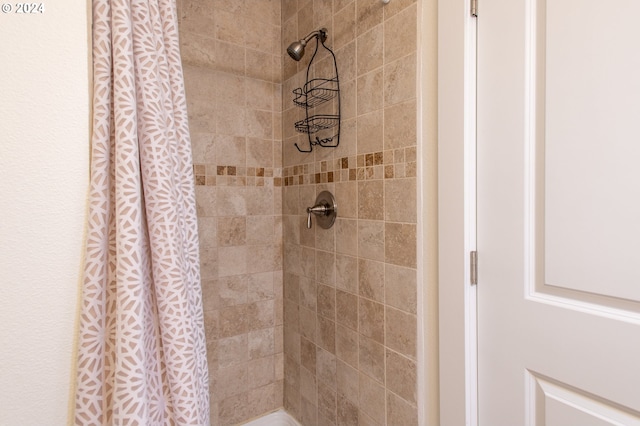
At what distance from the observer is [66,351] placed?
521mm

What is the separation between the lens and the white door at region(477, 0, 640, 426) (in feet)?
2.07

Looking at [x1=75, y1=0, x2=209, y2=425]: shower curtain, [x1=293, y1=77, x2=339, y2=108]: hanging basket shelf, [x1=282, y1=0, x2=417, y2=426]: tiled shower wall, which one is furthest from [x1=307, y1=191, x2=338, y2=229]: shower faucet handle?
[x1=75, y1=0, x2=209, y2=425]: shower curtain

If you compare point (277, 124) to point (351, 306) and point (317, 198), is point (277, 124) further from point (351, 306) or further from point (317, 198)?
point (351, 306)

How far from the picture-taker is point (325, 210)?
1.36 m

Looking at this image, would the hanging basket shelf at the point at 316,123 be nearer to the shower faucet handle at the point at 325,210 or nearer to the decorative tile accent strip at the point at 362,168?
the decorative tile accent strip at the point at 362,168

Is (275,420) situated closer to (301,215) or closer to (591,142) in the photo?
(301,215)

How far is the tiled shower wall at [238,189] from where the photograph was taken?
1.56m

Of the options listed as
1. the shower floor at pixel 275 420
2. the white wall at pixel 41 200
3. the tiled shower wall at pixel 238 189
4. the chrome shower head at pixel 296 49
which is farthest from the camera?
the shower floor at pixel 275 420

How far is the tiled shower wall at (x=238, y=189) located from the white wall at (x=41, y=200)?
1.03m

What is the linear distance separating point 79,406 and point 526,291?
3.19 ft

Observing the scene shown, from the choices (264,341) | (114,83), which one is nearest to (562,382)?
(114,83)

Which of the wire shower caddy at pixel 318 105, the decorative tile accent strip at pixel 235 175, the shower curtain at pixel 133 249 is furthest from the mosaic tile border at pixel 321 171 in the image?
the shower curtain at pixel 133 249

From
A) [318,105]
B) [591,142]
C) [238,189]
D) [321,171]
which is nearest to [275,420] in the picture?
[238,189]

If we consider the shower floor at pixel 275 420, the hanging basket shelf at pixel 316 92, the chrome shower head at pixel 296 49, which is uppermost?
the chrome shower head at pixel 296 49
